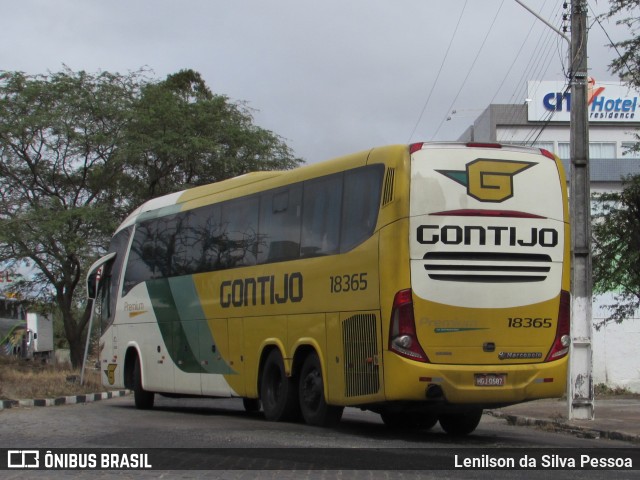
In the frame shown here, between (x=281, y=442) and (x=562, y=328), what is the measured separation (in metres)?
4.15

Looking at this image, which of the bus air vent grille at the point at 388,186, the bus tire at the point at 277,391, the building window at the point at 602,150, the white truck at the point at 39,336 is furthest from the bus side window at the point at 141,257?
the building window at the point at 602,150

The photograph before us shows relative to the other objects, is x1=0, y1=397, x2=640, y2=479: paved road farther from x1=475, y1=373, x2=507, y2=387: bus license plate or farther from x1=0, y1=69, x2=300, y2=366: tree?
x1=0, y1=69, x2=300, y2=366: tree

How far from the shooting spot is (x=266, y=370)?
1571 cm

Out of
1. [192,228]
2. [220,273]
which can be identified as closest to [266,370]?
[220,273]

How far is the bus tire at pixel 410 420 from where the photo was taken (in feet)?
49.8

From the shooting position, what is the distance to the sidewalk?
15.0 metres

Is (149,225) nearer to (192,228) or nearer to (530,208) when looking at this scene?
(192,228)

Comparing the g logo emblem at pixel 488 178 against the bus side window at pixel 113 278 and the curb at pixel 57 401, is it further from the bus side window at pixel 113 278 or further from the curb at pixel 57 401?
the curb at pixel 57 401

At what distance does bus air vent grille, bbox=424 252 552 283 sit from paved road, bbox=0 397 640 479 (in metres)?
2.13

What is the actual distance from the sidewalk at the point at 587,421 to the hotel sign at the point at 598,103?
3492 centimetres

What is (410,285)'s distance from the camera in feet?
40.4

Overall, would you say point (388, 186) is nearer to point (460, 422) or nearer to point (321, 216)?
point (321, 216)

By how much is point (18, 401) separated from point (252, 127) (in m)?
21.9

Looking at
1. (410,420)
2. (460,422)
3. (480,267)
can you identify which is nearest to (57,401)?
(410,420)
